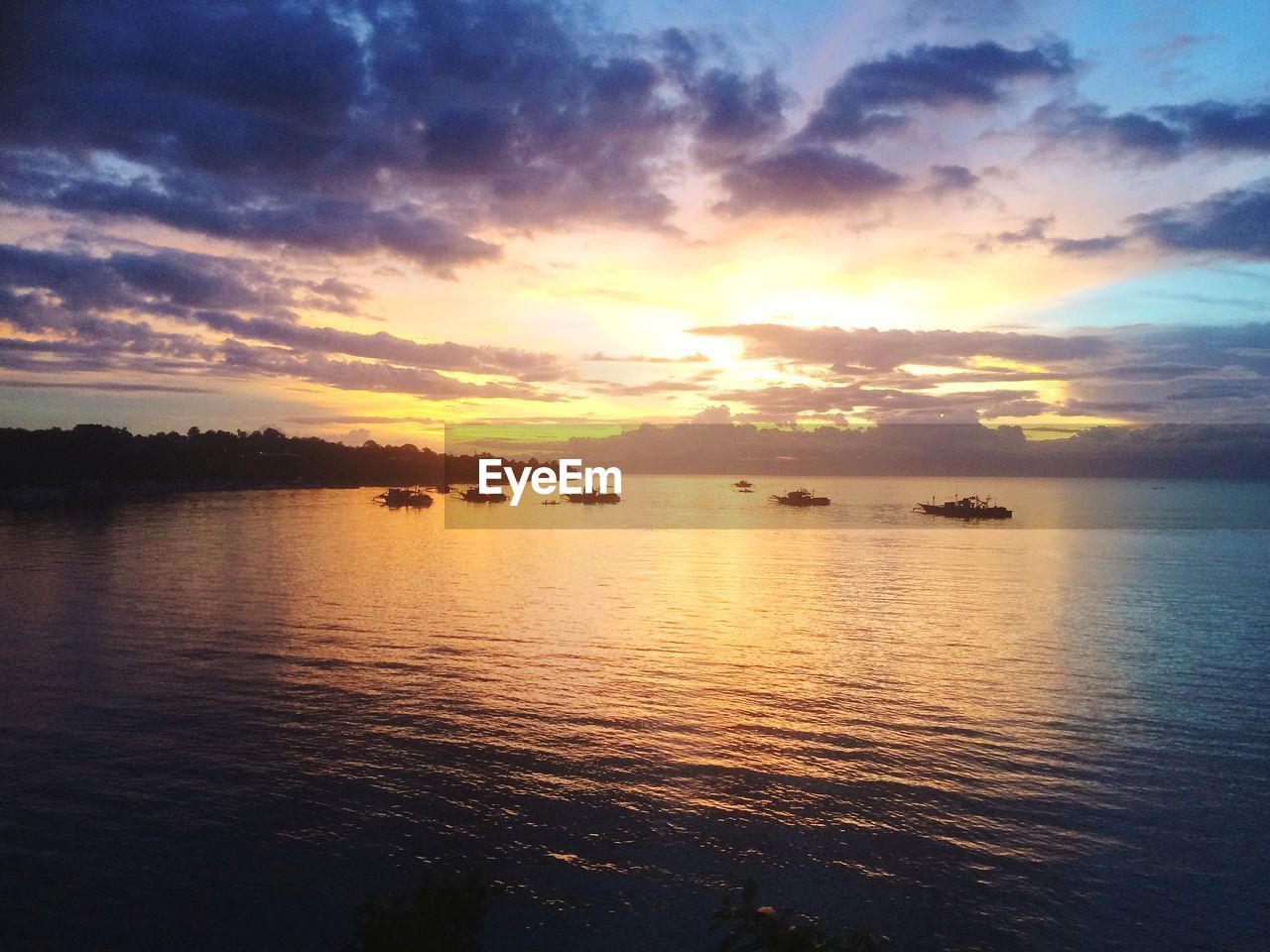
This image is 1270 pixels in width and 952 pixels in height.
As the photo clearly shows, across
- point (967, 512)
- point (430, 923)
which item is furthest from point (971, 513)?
point (430, 923)

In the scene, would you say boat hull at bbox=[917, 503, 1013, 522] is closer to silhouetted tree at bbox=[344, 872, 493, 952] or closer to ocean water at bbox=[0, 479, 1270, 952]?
ocean water at bbox=[0, 479, 1270, 952]

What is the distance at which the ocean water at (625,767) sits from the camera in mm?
18422

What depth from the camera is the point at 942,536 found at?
440ft

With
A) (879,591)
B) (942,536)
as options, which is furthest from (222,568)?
(942,536)

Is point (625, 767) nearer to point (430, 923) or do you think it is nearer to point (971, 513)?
point (430, 923)

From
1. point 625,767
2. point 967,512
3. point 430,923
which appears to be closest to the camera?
point 430,923

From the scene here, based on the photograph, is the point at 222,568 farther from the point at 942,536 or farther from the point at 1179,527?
the point at 1179,527

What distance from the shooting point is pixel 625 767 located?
26250 mm

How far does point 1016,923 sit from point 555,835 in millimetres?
11301

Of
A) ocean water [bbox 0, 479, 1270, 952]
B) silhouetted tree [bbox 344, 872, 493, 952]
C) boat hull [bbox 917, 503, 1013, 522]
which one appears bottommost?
ocean water [bbox 0, 479, 1270, 952]

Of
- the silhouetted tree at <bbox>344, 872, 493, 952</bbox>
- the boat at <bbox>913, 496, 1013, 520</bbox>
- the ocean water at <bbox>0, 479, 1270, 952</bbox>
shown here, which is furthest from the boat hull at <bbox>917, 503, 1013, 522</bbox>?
the silhouetted tree at <bbox>344, 872, 493, 952</bbox>

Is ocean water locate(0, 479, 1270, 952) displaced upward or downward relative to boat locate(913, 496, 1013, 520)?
downward

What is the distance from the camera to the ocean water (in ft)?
60.4

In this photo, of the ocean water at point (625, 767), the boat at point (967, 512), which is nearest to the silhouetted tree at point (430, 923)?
the ocean water at point (625, 767)
